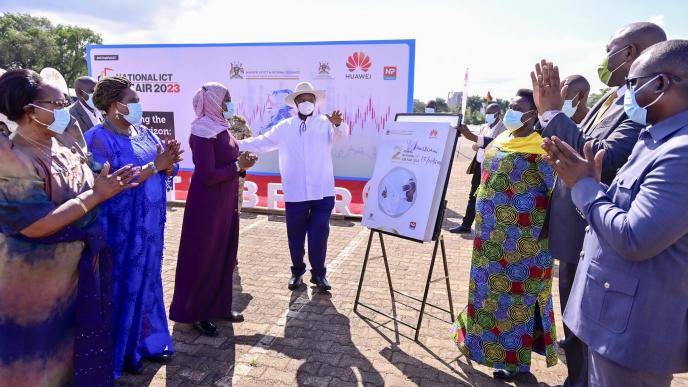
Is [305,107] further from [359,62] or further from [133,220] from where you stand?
[359,62]

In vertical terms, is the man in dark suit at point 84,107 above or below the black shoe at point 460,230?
above

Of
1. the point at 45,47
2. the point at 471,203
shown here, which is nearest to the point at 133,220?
the point at 471,203

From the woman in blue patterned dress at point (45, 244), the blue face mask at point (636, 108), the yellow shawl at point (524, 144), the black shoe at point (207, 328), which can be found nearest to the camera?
the blue face mask at point (636, 108)

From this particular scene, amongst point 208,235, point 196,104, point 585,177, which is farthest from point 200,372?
point 585,177

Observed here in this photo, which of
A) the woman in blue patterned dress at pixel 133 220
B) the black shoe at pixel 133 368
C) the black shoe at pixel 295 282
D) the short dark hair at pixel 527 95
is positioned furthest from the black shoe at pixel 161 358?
the short dark hair at pixel 527 95

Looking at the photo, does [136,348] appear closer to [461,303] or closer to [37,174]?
[37,174]

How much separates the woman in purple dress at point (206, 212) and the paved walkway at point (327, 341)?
0.91 feet

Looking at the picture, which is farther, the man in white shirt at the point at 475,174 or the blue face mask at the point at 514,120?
the man in white shirt at the point at 475,174

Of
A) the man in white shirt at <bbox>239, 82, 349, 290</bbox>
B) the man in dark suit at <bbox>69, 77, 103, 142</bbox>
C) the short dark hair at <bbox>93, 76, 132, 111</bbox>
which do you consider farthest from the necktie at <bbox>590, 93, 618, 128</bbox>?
the man in dark suit at <bbox>69, 77, 103, 142</bbox>

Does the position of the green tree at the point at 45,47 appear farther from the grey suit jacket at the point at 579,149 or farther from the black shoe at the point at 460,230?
the grey suit jacket at the point at 579,149

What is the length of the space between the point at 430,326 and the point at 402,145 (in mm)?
1669

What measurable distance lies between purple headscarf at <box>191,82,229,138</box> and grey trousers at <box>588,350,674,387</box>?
10.1 feet

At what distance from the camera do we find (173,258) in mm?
5918

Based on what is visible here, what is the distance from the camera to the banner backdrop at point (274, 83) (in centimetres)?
856
